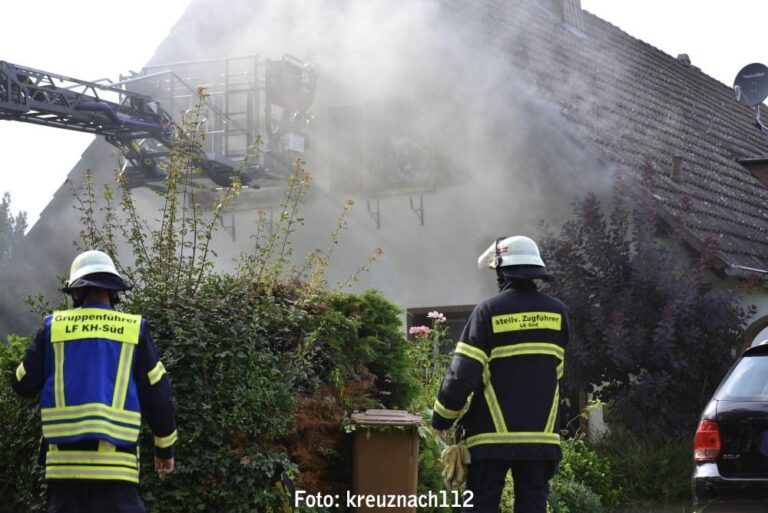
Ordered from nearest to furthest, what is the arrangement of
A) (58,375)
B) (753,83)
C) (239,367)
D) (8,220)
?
(58,375) < (239,367) < (753,83) < (8,220)

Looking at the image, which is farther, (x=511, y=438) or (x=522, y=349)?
(x=522, y=349)

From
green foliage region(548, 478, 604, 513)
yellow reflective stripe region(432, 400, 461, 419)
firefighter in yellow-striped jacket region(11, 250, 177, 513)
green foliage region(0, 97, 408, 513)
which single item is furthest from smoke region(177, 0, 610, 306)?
firefighter in yellow-striped jacket region(11, 250, 177, 513)

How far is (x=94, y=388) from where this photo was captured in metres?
4.83

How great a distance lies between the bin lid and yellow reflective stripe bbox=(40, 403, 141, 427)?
221 cm

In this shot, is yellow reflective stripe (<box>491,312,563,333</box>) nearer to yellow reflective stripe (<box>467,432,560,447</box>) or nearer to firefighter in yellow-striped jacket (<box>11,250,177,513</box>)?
yellow reflective stripe (<box>467,432,560,447</box>)

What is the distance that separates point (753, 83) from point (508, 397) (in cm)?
1771

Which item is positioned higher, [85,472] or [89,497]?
[85,472]


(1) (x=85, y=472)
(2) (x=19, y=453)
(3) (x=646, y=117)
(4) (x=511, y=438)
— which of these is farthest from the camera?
(3) (x=646, y=117)

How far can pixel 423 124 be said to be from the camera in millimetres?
13867

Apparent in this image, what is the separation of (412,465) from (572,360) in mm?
3371

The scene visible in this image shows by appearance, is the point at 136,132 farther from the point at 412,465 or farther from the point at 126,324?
the point at 126,324

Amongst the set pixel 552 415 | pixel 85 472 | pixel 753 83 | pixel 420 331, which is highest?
pixel 753 83

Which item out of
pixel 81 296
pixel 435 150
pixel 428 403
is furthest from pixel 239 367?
pixel 435 150

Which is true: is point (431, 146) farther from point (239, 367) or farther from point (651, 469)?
point (239, 367)
